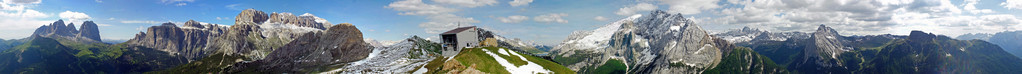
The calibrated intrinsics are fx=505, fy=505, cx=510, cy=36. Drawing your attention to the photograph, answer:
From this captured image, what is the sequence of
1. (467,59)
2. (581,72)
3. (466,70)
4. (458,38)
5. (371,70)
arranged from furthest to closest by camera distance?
(371,70)
(581,72)
(458,38)
(467,59)
(466,70)

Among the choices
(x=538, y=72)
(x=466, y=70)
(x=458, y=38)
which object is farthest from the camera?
(x=538, y=72)

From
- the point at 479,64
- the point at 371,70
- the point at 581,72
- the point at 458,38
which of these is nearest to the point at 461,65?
the point at 479,64

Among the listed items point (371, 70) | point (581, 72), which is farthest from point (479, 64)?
point (371, 70)

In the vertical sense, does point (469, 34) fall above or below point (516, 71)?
above

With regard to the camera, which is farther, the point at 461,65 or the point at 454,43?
the point at 454,43

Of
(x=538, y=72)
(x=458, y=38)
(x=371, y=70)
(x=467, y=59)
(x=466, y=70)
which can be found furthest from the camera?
(x=371, y=70)

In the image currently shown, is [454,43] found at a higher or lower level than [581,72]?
higher

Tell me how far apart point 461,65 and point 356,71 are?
3867 inches

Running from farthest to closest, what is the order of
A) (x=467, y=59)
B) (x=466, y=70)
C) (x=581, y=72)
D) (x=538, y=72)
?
(x=581, y=72)
(x=538, y=72)
(x=467, y=59)
(x=466, y=70)

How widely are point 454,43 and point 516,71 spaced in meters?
19.0

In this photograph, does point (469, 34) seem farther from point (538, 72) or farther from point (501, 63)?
point (538, 72)

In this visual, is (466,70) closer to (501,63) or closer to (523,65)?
(501,63)

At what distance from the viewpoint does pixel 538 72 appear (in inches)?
5881

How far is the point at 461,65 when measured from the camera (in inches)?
4417
